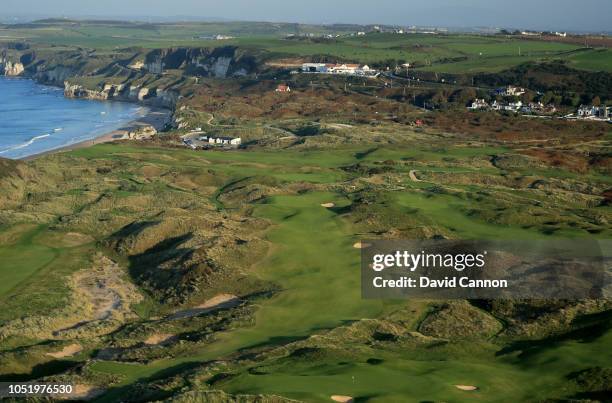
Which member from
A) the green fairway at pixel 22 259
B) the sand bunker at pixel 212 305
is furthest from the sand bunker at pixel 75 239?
the sand bunker at pixel 212 305

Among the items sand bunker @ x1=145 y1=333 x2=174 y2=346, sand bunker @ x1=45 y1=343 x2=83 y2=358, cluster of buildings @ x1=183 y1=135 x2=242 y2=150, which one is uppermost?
sand bunker @ x1=145 y1=333 x2=174 y2=346

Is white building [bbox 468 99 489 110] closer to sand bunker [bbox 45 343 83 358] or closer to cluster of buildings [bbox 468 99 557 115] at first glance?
cluster of buildings [bbox 468 99 557 115]

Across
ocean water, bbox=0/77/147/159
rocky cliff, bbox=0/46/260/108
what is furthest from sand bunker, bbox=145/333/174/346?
rocky cliff, bbox=0/46/260/108

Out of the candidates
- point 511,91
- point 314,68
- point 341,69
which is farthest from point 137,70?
point 511,91

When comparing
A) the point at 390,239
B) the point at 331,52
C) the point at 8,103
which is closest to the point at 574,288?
the point at 390,239

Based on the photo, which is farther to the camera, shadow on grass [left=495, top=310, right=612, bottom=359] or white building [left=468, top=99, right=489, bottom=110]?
white building [left=468, top=99, right=489, bottom=110]

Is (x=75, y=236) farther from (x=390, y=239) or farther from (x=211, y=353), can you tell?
(x=211, y=353)
